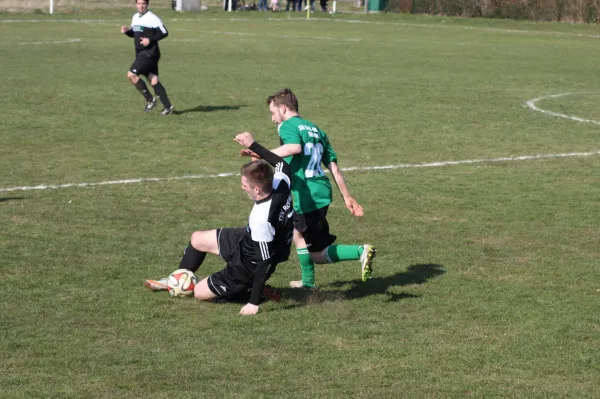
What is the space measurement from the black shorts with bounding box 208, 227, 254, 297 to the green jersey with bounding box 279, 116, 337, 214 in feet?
2.11

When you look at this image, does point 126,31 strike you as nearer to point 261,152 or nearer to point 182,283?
point 182,283

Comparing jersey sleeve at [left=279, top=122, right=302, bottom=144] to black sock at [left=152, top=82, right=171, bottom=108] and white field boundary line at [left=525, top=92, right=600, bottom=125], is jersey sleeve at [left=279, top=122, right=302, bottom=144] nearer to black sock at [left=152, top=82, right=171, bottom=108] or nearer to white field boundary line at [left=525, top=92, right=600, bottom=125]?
black sock at [left=152, top=82, right=171, bottom=108]

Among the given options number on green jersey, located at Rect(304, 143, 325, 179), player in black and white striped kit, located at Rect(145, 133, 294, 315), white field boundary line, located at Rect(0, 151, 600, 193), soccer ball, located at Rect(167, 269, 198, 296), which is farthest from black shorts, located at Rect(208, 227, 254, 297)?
white field boundary line, located at Rect(0, 151, 600, 193)

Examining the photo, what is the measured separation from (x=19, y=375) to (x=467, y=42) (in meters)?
36.3

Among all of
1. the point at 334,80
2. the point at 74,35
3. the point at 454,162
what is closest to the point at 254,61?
the point at 334,80

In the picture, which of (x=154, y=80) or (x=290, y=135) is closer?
(x=290, y=135)

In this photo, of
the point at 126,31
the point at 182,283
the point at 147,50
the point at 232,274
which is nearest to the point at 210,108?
the point at 147,50

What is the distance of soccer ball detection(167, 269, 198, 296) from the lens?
8.64 meters

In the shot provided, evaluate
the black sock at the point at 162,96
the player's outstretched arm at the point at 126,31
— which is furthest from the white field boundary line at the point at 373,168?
the player's outstretched arm at the point at 126,31

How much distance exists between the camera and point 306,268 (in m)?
8.88

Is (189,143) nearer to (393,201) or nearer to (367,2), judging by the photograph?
(393,201)

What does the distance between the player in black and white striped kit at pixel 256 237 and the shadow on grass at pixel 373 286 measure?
596 mm

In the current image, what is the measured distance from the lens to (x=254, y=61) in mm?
31094

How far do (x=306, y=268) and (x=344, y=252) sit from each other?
1.25ft
